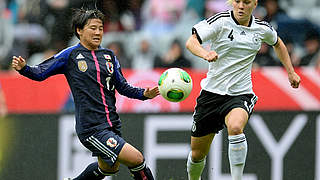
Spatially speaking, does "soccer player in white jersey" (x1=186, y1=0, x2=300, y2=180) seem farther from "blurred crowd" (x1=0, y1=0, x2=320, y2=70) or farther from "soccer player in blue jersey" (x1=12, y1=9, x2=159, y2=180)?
"blurred crowd" (x1=0, y1=0, x2=320, y2=70)

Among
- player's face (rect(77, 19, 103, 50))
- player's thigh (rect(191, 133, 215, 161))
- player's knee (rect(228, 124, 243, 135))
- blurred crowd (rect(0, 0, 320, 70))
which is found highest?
blurred crowd (rect(0, 0, 320, 70))

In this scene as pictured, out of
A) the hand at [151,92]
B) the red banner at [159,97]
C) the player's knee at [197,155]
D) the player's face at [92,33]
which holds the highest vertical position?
the player's face at [92,33]

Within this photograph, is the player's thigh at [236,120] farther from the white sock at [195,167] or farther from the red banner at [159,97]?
the red banner at [159,97]

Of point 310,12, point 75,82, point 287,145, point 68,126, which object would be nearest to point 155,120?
point 68,126

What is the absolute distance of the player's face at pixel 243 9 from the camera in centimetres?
646

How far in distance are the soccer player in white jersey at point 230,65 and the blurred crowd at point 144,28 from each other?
119 inches

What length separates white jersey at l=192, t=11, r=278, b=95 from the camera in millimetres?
6539

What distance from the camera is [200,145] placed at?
6918mm

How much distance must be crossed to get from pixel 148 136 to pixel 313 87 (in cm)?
227

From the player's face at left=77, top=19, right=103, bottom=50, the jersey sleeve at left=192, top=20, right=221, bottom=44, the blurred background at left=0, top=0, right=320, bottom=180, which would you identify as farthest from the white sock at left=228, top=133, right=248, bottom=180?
the blurred background at left=0, top=0, right=320, bottom=180

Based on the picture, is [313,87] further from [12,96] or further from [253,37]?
[12,96]

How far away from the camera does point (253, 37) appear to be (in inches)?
260

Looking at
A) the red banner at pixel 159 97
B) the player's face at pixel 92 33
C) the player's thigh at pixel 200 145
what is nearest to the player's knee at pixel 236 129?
the player's thigh at pixel 200 145

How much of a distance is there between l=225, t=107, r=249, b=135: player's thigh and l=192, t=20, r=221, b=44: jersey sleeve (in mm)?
719
